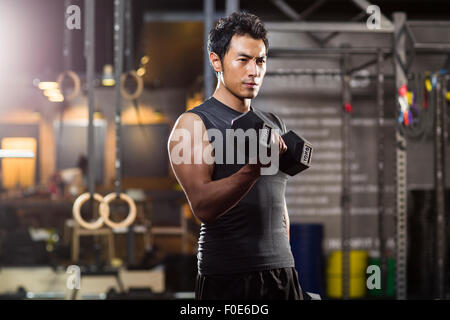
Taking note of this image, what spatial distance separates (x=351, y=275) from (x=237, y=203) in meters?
4.19

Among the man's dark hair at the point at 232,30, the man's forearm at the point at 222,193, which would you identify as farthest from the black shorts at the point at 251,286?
the man's dark hair at the point at 232,30

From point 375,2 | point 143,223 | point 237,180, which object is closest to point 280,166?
point 237,180

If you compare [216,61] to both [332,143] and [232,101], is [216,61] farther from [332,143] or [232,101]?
[332,143]

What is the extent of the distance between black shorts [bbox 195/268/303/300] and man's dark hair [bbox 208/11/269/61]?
585 mm

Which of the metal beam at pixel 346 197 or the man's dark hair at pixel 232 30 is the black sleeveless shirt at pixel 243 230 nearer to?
the man's dark hair at pixel 232 30

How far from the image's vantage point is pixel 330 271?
17.3ft

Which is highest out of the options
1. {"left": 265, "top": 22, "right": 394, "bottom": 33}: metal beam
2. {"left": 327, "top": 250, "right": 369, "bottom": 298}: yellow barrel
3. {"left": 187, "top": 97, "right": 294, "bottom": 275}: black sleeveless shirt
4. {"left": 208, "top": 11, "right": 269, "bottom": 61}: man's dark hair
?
{"left": 265, "top": 22, "right": 394, "bottom": 33}: metal beam

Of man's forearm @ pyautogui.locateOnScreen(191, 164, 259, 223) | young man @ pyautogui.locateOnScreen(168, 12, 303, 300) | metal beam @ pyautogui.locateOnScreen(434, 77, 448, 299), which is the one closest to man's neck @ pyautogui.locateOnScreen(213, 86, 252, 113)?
young man @ pyautogui.locateOnScreen(168, 12, 303, 300)

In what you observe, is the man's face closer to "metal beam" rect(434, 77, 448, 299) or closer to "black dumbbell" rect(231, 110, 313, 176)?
"black dumbbell" rect(231, 110, 313, 176)

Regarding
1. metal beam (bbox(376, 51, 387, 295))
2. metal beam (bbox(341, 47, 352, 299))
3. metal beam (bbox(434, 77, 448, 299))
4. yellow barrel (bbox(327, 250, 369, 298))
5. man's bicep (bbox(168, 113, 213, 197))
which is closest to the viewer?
man's bicep (bbox(168, 113, 213, 197))

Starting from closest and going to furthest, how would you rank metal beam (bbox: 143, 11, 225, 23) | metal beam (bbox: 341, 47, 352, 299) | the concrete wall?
1. metal beam (bbox: 341, 47, 352, 299)
2. the concrete wall
3. metal beam (bbox: 143, 11, 225, 23)

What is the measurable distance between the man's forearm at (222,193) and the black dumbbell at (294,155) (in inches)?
3.7

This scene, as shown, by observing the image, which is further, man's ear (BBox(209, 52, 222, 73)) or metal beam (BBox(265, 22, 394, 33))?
metal beam (BBox(265, 22, 394, 33))

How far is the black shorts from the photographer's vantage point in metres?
1.37
